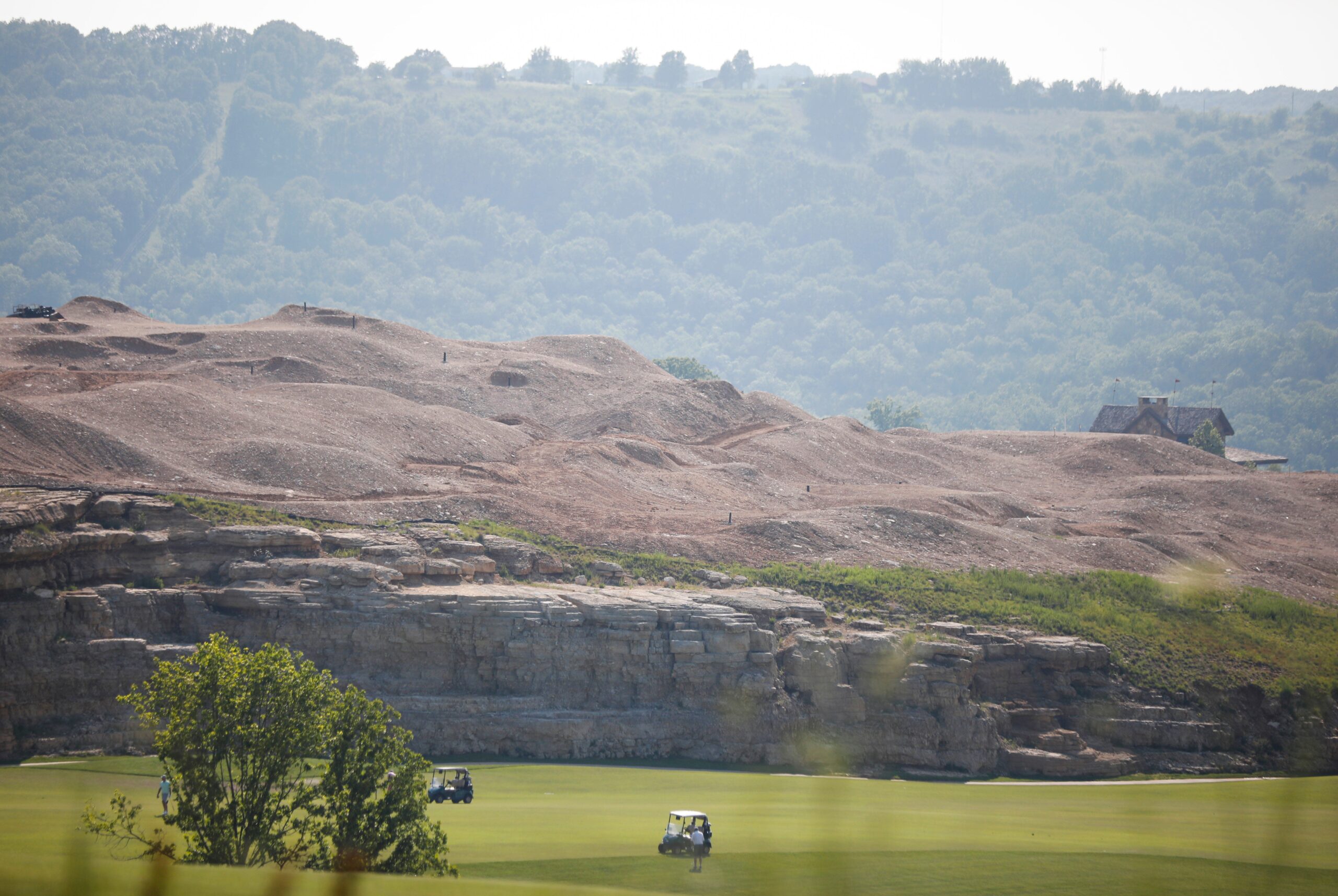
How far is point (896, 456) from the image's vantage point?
75.6 m

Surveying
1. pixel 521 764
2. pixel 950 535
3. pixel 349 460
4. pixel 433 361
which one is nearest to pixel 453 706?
pixel 521 764

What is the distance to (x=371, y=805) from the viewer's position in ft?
73.0

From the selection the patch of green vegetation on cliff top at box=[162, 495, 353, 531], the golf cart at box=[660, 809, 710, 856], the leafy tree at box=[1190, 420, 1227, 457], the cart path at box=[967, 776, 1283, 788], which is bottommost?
the cart path at box=[967, 776, 1283, 788]

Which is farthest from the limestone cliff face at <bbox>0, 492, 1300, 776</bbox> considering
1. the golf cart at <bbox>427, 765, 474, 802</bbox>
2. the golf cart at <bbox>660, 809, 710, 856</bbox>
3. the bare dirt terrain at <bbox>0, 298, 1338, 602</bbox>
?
the golf cart at <bbox>660, 809, 710, 856</bbox>

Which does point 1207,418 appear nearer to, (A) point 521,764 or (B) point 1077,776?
(B) point 1077,776

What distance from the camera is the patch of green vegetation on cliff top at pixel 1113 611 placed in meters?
44.8

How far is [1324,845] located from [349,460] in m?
36.9

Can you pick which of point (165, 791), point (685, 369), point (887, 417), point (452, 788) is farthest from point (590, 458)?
point (887, 417)

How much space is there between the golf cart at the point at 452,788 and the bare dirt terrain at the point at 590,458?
16506 millimetres

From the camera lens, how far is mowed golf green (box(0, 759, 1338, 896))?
18.9 m

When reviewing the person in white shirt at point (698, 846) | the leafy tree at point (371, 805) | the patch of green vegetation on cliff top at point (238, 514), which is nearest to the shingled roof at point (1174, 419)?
the patch of green vegetation on cliff top at point (238, 514)

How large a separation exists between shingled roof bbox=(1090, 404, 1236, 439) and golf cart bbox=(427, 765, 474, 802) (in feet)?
289

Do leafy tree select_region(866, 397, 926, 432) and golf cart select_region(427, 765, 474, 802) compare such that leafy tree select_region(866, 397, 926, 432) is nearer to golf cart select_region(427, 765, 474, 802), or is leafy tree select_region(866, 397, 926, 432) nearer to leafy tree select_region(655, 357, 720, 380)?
leafy tree select_region(655, 357, 720, 380)

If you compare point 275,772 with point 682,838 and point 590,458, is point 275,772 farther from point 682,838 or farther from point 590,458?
point 590,458
